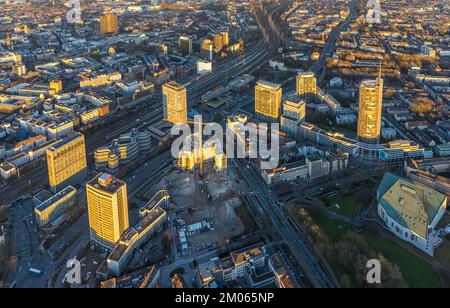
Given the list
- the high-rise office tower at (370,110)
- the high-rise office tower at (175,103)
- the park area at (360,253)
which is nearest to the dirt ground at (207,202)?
the park area at (360,253)

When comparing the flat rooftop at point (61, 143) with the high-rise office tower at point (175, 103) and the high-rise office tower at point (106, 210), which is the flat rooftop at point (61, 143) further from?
the high-rise office tower at point (175, 103)

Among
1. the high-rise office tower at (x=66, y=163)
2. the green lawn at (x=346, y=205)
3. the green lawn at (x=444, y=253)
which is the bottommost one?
the green lawn at (x=444, y=253)

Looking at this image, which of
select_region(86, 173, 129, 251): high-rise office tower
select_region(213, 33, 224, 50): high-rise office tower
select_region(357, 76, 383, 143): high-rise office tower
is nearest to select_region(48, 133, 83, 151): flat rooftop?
select_region(86, 173, 129, 251): high-rise office tower

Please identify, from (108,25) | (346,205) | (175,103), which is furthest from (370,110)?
(108,25)

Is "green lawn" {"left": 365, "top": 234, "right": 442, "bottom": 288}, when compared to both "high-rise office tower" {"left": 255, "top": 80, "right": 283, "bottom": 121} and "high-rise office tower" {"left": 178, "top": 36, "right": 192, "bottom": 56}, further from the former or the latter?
"high-rise office tower" {"left": 178, "top": 36, "right": 192, "bottom": 56}

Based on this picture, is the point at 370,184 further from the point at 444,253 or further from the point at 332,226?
the point at 444,253

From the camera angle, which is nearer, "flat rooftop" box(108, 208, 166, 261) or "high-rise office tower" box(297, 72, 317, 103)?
"flat rooftop" box(108, 208, 166, 261)

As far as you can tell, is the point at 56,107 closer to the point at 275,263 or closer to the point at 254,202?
the point at 254,202
